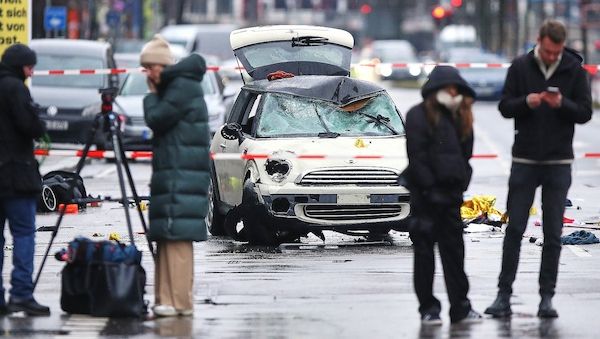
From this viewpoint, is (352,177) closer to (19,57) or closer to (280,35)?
(280,35)

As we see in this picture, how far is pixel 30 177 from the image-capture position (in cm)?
1126

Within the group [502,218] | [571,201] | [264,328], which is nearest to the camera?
[264,328]

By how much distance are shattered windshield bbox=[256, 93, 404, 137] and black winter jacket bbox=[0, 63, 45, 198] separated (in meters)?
5.05

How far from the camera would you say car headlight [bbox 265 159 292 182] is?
1550cm

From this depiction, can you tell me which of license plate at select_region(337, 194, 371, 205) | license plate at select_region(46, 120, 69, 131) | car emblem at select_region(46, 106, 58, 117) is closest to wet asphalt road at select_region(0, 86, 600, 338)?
license plate at select_region(337, 194, 371, 205)

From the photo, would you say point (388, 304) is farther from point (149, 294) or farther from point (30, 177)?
point (30, 177)

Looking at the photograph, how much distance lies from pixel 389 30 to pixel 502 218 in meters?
105

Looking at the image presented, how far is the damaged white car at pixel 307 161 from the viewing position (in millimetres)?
15422

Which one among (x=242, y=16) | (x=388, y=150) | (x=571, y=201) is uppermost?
(x=388, y=150)

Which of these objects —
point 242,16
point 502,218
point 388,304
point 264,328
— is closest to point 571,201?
point 502,218

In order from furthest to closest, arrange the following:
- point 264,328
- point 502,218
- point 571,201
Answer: point 571,201 → point 502,218 → point 264,328

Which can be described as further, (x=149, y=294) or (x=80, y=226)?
(x=80, y=226)

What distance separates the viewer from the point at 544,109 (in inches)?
447

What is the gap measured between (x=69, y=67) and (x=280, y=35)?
11778 millimetres
